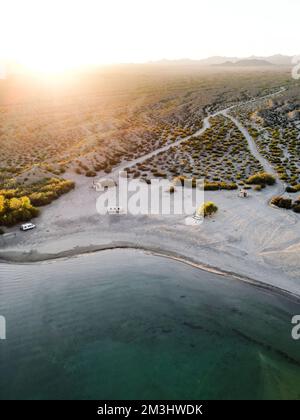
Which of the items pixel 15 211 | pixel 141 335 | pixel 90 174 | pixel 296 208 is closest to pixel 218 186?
pixel 296 208

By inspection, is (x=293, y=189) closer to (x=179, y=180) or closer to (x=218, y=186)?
(x=218, y=186)

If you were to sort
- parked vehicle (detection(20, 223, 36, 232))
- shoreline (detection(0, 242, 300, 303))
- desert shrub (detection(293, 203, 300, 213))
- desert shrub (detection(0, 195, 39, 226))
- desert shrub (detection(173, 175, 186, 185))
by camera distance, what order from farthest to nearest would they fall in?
desert shrub (detection(173, 175, 186, 185)), desert shrub (detection(293, 203, 300, 213)), desert shrub (detection(0, 195, 39, 226)), parked vehicle (detection(20, 223, 36, 232)), shoreline (detection(0, 242, 300, 303))

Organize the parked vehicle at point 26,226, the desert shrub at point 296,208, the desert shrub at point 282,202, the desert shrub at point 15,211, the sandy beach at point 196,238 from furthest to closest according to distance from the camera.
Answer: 1. the desert shrub at point 282,202
2. the desert shrub at point 296,208
3. the desert shrub at point 15,211
4. the parked vehicle at point 26,226
5. the sandy beach at point 196,238

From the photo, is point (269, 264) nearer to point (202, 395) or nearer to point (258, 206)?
point (258, 206)

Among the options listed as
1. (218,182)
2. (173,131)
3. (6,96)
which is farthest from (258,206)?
(6,96)

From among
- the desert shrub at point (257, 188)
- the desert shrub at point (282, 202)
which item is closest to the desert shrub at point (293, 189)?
the desert shrub at point (257, 188)

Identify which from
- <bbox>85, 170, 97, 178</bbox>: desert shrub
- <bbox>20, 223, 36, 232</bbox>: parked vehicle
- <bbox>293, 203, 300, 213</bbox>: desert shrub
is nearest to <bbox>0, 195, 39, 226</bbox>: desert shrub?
<bbox>20, 223, 36, 232</bbox>: parked vehicle

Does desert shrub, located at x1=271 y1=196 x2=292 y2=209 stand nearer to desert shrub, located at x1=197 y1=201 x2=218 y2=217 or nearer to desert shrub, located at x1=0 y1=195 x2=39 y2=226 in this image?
desert shrub, located at x1=197 y1=201 x2=218 y2=217

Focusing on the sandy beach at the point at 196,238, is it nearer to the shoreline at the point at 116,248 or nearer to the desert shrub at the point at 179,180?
the shoreline at the point at 116,248
